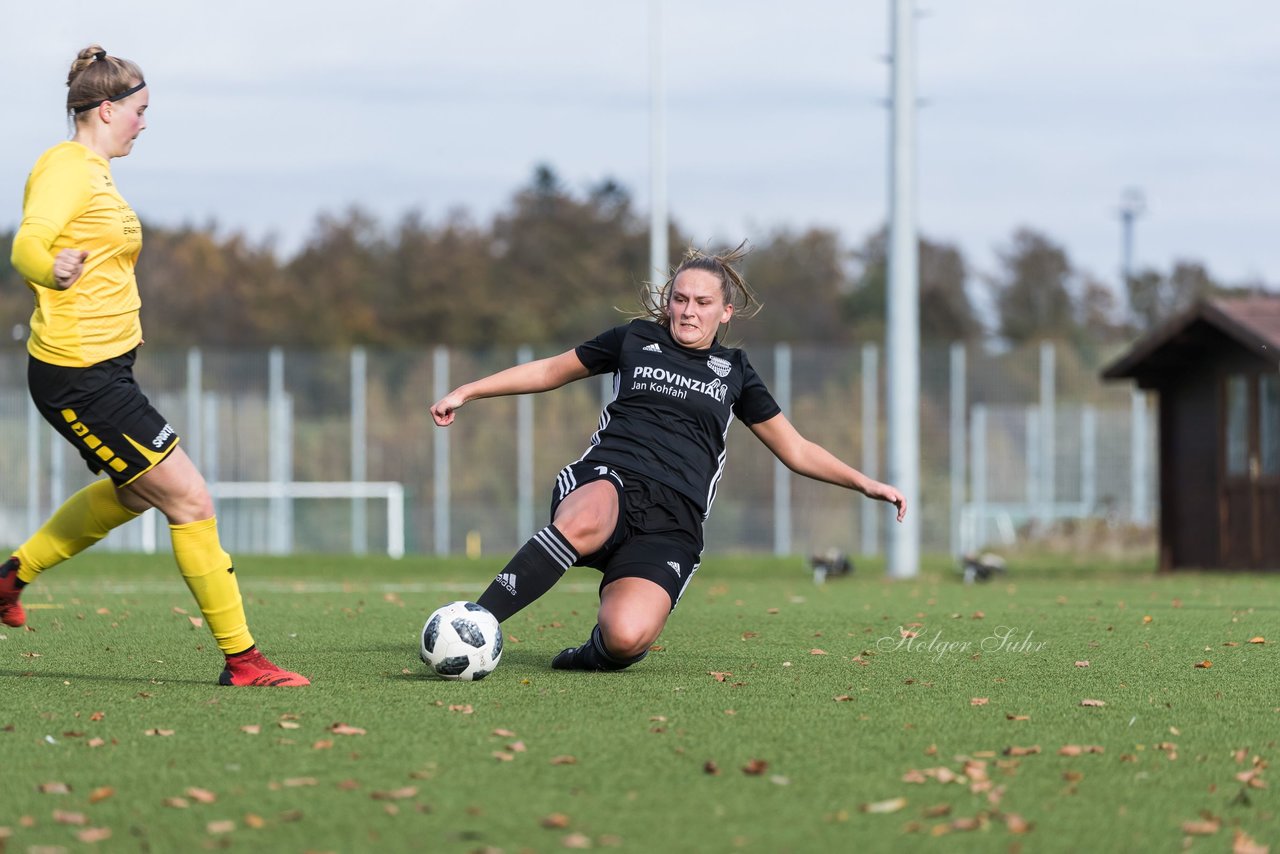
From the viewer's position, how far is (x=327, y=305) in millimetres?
56062

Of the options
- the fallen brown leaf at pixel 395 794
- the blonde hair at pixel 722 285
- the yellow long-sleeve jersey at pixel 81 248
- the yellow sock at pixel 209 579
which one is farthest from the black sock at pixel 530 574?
the fallen brown leaf at pixel 395 794

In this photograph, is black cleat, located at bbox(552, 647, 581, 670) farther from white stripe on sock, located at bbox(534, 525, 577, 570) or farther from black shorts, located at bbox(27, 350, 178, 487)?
black shorts, located at bbox(27, 350, 178, 487)

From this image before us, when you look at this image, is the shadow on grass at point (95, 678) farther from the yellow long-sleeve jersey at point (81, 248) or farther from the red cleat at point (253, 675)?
the yellow long-sleeve jersey at point (81, 248)

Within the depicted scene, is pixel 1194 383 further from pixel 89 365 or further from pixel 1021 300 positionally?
pixel 1021 300

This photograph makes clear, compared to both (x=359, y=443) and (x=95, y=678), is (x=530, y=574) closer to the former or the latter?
(x=95, y=678)

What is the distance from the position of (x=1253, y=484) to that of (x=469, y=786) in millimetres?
17715

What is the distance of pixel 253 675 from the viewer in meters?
6.09

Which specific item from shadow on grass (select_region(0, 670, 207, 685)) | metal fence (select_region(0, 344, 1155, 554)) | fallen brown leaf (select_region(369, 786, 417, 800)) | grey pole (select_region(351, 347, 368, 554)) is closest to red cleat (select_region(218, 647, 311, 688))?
shadow on grass (select_region(0, 670, 207, 685))

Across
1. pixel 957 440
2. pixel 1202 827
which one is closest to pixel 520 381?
pixel 1202 827

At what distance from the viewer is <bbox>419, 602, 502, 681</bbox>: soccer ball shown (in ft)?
20.4

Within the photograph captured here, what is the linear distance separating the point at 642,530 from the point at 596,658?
1.94 feet

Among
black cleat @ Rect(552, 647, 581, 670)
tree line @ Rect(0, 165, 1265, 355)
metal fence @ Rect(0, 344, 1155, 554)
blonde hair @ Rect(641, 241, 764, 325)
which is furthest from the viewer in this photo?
tree line @ Rect(0, 165, 1265, 355)

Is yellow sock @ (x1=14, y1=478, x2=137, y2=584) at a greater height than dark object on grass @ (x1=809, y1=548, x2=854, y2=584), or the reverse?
yellow sock @ (x1=14, y1=478, x2=137, y2=584)

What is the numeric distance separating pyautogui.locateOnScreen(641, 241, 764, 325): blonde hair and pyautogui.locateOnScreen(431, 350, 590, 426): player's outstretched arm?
0.43 m
